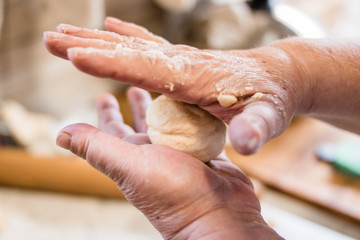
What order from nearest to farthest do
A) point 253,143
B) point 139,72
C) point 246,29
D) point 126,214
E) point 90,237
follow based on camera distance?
point 253,143
point 139,72
point 90,237
point 126,214
point 246,29

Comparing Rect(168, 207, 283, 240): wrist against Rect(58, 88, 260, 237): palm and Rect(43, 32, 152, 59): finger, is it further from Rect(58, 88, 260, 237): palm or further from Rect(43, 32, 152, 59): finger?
Rect(43, 32, 152, 59): finger

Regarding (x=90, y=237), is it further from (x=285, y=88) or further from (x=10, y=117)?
(x=285, y=88)

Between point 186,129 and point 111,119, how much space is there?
273 millimetres

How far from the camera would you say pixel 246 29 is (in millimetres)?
1884

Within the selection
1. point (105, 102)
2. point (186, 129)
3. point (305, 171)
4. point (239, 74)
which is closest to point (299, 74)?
point (239, 74)

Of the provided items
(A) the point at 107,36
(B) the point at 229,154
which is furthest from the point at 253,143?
(B) the point at 229,154

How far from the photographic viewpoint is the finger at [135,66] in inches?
21.1

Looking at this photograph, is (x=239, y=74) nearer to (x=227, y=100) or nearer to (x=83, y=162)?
(x=227, y=100)

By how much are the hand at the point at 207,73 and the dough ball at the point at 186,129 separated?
0.07 m

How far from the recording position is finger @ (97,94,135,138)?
2.86ft

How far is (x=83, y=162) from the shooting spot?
1378 millimetres

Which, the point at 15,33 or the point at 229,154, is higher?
the point at 15,33

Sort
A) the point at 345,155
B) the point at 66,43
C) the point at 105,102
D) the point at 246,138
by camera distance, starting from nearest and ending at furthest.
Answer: the point at 246,138
the point at 66,43
the point at 105,102
the point at 345,155

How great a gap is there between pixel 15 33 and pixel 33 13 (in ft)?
0.44
